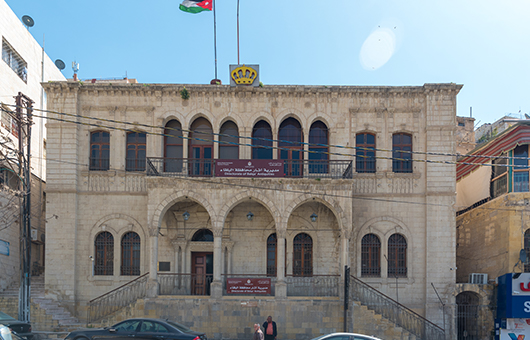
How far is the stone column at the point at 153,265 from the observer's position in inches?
888

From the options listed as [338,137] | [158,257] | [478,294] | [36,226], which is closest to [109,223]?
[158,257]

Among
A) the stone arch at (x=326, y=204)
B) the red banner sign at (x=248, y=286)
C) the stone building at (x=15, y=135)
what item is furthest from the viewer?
the stone building at (x=15, y=135)

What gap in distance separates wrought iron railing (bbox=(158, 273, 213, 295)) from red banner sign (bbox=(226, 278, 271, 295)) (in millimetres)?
1285

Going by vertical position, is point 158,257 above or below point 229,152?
below

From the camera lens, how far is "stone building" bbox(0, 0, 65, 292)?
26281 millimetres

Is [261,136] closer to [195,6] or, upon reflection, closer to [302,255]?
[302,255]

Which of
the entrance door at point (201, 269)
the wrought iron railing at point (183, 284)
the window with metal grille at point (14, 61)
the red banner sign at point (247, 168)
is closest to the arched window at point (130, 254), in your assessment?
the wrought iron railing at point (183, 284)

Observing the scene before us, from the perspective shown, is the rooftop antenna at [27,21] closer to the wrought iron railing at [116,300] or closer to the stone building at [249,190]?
the stone building at [249,190]

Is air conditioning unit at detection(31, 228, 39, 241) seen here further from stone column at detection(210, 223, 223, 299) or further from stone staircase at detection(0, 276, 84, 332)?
stone column at detection(210, 223, 223, 299)

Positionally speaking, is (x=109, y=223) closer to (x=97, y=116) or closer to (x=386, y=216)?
(x=97, y=116)

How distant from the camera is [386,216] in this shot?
2448 centimetres

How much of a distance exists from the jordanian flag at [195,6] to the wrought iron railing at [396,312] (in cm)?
1433

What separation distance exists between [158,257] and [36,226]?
890 cm

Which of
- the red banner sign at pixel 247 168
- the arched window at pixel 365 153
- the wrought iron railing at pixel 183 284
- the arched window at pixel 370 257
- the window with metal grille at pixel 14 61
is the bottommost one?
the wrought iron railing at pixel 183 284
